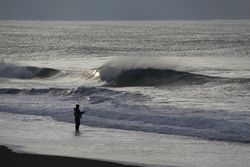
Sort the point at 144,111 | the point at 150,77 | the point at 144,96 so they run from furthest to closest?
the point at 150,77 < the point at 144,96 < the point at 144,111

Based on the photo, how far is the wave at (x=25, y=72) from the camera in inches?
1700

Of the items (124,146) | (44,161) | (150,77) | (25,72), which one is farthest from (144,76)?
(44,161)

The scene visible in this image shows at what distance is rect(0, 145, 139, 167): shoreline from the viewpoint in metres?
15.5

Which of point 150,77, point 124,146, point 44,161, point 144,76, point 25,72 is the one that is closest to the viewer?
point 44,161

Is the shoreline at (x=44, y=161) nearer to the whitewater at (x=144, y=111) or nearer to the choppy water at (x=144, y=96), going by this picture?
the whitewater at (x=144, y=111)

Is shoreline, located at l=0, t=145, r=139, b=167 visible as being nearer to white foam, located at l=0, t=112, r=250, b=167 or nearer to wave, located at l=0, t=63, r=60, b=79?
white foam, located at l=0, t=112, r=250, b=167

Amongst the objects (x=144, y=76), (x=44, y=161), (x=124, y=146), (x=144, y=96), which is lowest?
(x=44, y=161)

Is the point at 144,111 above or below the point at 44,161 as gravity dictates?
above

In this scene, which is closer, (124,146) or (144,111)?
(124,146)

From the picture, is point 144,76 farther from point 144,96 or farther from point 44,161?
point 44,161

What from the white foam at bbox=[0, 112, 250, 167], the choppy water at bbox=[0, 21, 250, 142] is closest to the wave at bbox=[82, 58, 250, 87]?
the choppy water at bbox=[0, 21, 250, 142]

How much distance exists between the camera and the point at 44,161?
15898 millimetres

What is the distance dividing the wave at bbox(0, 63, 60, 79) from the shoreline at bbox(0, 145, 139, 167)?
26347 mm

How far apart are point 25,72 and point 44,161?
95.3 feet
